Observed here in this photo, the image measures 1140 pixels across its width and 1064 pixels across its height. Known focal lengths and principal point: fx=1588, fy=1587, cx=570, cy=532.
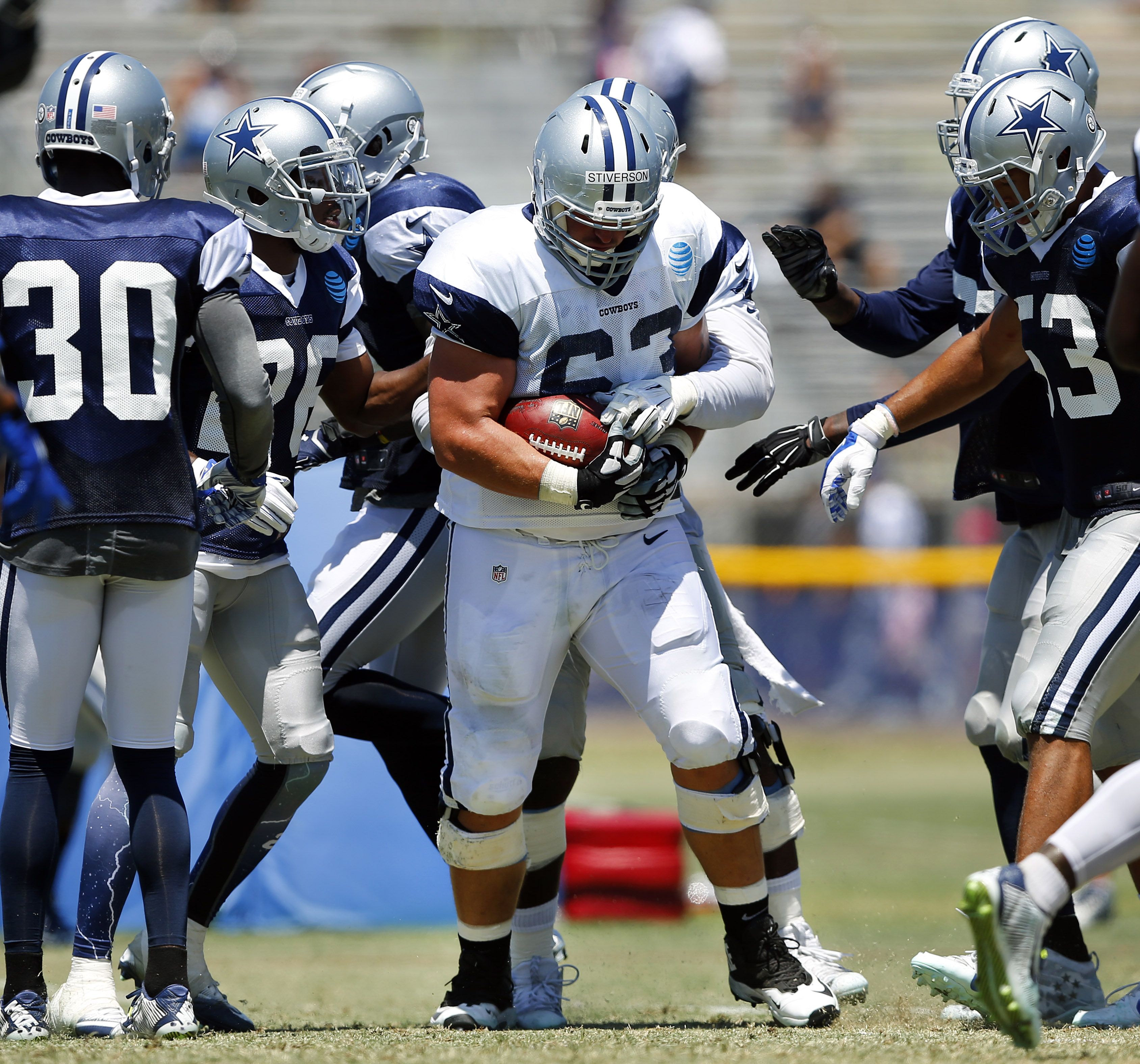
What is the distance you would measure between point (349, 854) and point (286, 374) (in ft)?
9.82

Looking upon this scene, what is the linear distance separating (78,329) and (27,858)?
1202 mm

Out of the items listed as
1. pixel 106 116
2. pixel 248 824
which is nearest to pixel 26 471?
pixel 106 116

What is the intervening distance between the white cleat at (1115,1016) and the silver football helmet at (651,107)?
8.02 feet

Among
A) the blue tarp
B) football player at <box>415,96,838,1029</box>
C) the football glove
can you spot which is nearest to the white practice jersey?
football player at <box>415,96,838,1029</box>

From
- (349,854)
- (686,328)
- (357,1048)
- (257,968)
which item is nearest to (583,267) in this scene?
(686,328)

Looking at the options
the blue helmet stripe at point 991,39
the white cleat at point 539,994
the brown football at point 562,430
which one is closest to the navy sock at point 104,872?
Answer: the white cleat at point 539,994

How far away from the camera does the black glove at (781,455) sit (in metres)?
4.37

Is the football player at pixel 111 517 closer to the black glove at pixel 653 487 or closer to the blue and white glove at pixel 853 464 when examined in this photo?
the black glove at pixel 653 487

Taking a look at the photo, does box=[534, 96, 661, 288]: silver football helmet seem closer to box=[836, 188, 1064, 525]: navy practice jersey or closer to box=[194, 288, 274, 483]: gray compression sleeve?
box=[194, 288, 274, 483]: gray compression sleeve

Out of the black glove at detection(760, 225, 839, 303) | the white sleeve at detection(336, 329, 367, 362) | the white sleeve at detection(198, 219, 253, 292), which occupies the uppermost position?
the white sleeve at detection(198, 219, 253, 292)

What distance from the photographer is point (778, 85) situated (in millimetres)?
16906

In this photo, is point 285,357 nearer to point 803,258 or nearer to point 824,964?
point 803,258

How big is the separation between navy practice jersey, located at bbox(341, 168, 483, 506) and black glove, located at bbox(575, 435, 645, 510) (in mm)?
1033

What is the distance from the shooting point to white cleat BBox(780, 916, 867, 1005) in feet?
14.2
